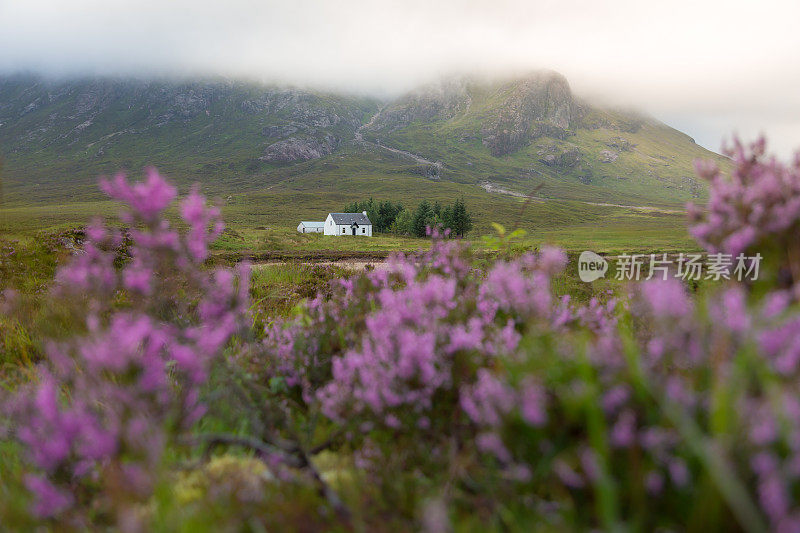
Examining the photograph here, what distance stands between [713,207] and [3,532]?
413 cm

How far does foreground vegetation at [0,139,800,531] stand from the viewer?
5.21ft

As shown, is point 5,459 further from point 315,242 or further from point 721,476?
point 315,242

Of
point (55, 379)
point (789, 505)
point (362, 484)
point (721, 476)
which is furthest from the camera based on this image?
point (55, 379)

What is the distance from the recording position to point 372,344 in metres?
3.22

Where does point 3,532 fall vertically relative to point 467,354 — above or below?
below

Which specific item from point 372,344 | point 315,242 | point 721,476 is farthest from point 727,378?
point 315,242

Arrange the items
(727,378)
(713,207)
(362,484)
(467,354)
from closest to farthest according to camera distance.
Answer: (727,378)
(362,484)
(467,354)
(713,207)

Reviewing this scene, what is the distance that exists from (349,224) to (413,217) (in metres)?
15.7

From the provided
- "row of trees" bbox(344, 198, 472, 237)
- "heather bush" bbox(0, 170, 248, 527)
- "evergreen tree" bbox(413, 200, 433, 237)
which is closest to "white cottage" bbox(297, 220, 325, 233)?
"row of trees" bbox(344, 198, 472, 237)

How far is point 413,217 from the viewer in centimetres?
11481

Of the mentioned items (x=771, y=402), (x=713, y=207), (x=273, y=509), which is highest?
(x=713, y=207)

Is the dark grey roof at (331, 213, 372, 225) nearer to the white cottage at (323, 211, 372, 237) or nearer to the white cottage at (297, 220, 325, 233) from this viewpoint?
the white cottage at (323, 211, 372, 237)

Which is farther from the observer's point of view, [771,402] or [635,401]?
[635,401]

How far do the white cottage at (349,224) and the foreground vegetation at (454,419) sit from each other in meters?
111
